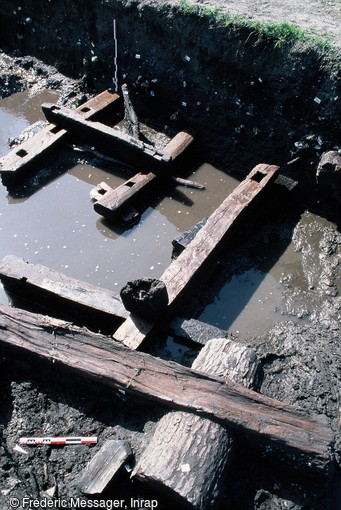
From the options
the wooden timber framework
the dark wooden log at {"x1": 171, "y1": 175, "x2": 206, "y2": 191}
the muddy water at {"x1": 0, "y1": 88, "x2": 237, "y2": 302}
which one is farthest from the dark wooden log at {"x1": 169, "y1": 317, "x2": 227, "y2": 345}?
the dark wooden log at {"x1": 171, "y1": 175, "x2": 206, "y2": 191}

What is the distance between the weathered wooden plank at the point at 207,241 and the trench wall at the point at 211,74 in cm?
63

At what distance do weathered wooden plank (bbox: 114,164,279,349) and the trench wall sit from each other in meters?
0.63

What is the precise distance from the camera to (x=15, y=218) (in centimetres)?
557

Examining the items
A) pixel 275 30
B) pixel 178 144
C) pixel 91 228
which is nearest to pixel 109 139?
pixel 178 144

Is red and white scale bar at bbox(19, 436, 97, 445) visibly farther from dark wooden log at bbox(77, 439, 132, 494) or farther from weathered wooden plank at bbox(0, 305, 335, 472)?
weathered wooden plank at bbox(0, 305, 335, 472)

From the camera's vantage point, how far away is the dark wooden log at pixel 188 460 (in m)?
2.89

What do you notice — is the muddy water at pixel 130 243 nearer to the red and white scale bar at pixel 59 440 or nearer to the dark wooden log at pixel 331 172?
the dark wooden log at pixel 331 172

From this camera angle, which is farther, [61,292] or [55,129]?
[55,129]

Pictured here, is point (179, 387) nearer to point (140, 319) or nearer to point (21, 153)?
point (140, 319)

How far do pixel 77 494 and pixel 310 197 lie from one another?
13.0 feet

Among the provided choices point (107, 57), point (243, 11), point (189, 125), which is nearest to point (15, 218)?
point (189, 125)

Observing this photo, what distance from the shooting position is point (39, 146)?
6.15 metres

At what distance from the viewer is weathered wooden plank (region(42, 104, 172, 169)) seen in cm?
572

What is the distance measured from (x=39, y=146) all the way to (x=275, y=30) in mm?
3196
